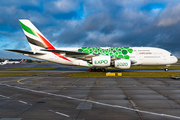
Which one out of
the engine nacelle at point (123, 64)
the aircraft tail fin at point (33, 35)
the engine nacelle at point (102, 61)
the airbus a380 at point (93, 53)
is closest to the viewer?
the engine nacelle at point (123, 64)

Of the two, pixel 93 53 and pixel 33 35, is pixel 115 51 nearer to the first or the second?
pixel 93 53

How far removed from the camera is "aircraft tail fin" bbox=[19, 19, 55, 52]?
33688 mm

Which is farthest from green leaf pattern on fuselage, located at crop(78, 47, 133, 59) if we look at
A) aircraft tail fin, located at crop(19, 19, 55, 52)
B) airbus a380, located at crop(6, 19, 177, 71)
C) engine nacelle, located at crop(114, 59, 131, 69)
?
aircraft tail fin, located at crop(19, 19, 55, 52)

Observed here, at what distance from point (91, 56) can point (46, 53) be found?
10.9 metres

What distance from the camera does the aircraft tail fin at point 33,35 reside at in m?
33.7

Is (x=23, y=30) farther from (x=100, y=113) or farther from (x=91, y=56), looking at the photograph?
(x=100, y=113)

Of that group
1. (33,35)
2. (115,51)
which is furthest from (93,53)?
(33,35)

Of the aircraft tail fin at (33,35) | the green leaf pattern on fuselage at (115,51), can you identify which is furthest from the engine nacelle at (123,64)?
the aircraft tail fin at (33,35)

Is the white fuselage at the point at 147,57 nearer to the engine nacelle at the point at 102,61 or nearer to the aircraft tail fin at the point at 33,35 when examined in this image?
the engine nacelle at the point at 102,61

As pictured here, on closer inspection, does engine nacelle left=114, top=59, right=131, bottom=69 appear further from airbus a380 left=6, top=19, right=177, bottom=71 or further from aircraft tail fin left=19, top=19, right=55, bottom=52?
aircraft tail fin left=19, top=19, right=55, bottom=52

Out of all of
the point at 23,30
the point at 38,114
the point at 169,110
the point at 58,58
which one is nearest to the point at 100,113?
the point at 38,114

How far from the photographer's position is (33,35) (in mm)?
33719

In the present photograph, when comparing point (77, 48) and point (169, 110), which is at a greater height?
point (77, 48)

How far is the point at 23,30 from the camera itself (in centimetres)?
3403
